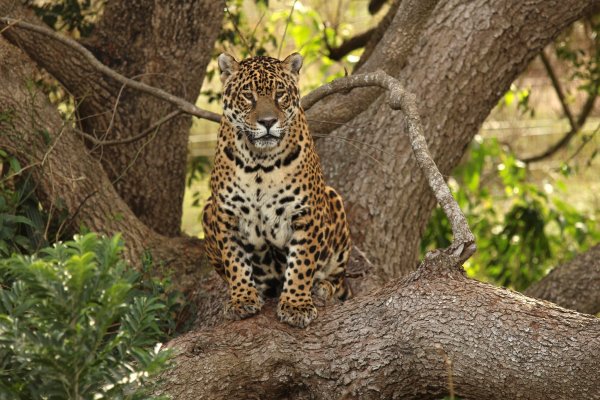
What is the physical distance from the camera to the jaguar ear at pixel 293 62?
6.04m

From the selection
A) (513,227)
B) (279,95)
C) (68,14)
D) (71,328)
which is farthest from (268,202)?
(513,227)

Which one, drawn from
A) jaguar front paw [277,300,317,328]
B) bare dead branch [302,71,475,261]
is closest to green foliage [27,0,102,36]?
bare dead branch [302,71,475,261]

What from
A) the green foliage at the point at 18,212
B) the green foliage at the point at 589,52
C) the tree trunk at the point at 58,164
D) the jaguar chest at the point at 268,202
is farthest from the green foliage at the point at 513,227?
the green foliage at the point at 18,212

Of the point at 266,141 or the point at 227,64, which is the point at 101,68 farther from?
the point at 266,141

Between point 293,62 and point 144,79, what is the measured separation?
228cm

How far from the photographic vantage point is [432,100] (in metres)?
7.89

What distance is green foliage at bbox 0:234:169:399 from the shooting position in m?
3.87

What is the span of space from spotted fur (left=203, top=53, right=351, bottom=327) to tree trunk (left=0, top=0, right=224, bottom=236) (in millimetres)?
1963

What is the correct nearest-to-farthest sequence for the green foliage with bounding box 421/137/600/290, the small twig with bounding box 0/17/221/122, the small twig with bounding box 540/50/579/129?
1. the small twig with bounding box 0/17/221/122
2. the green foliage with bounding box 421/137/600/290
3. the small twig with bounding box 540/50/579/129

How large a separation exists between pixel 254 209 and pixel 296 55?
3.09 feet

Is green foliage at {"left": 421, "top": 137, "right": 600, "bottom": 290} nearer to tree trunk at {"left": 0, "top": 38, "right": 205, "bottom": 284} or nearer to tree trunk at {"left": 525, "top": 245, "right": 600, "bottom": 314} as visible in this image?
tree trunk at {"left": 525, "top": 245, "right": 600, "bottom": 314}

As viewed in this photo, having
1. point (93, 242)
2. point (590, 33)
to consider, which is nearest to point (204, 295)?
point (93, 242)

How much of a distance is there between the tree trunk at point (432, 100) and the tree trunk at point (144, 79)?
4.22 ft

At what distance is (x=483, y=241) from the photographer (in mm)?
11102
